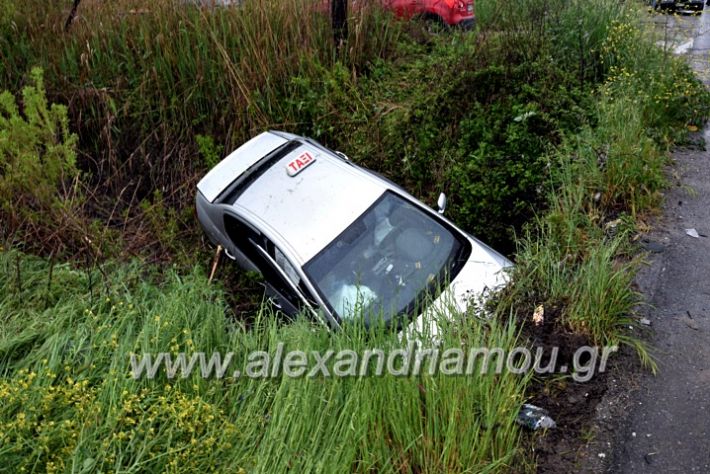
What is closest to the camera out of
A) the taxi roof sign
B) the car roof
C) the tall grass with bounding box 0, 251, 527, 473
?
the tall grass with bounding box 0, 251, 527, 473

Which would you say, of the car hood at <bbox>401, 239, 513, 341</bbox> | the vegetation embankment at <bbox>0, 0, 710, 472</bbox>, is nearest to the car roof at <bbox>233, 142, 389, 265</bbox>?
the vegetation embankment at <bbox>0, 0, 710, 472</bbox>

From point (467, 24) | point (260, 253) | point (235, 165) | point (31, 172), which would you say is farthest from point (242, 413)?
point (467, 24)

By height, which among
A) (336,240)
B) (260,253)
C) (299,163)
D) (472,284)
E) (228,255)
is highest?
(299,163)

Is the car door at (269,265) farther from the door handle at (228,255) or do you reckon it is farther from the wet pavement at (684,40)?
the wet pavement at (684,40)

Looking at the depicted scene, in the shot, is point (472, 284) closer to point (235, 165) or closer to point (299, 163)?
point (299, 163)

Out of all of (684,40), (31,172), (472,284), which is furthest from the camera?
(684,40)

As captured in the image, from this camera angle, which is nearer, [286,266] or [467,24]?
[286,266]

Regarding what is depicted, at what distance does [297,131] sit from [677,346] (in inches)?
200

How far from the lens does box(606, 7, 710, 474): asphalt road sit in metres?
3.90

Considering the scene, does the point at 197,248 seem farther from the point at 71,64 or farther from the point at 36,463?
the point at 36,463

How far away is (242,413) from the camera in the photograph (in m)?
3.73

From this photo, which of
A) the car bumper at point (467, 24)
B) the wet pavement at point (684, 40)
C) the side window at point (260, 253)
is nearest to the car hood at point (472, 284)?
the side window at point (260, 253)

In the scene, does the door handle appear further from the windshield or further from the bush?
the bush

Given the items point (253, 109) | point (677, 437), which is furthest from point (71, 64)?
point (677, 437)
